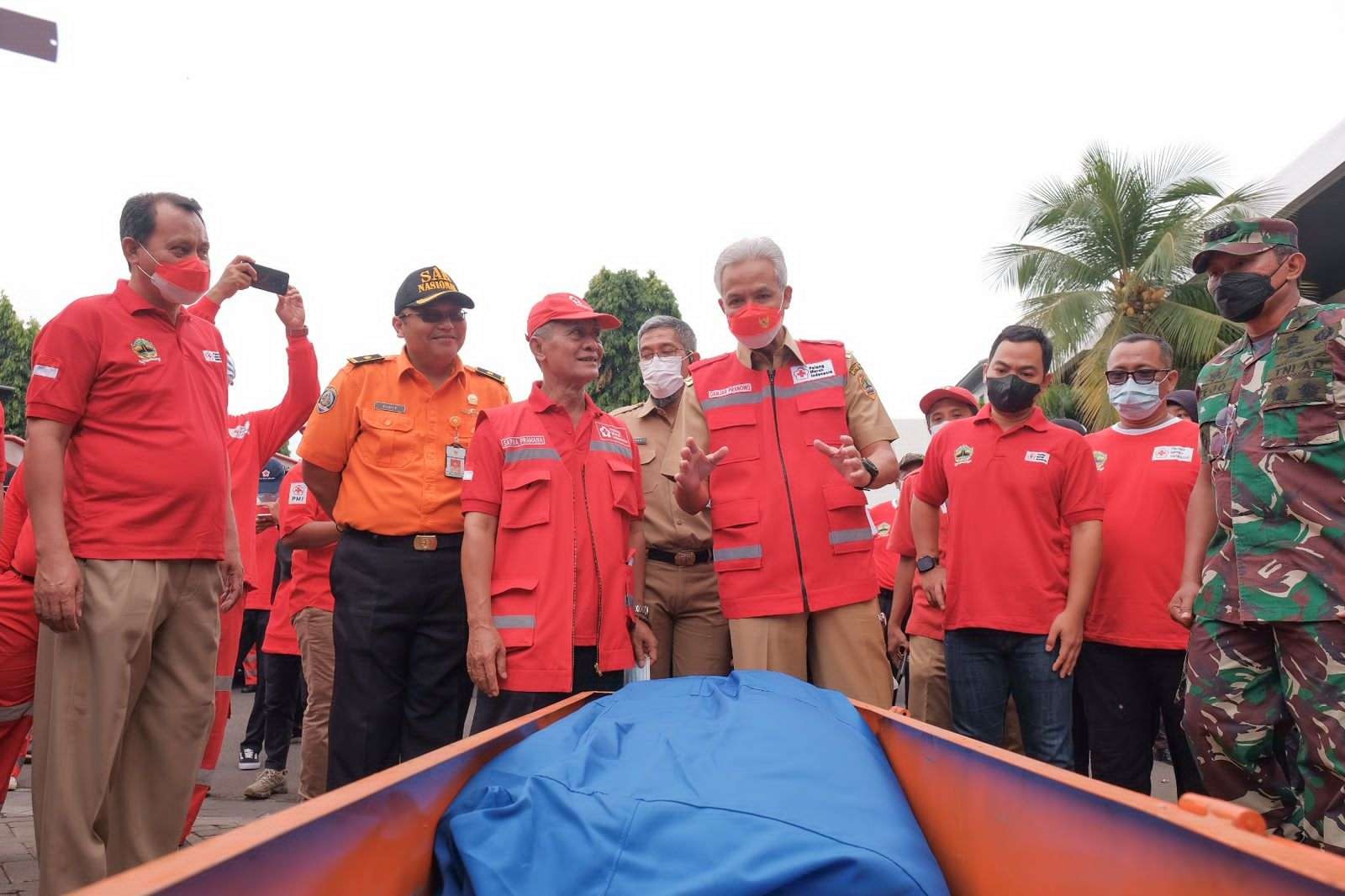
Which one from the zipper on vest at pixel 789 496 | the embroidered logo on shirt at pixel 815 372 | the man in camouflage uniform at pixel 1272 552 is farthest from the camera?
the embroidered logo on shirt at pixel 815 372

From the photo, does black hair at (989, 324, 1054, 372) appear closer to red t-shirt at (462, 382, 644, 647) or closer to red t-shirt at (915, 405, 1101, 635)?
red t-shirt at (915, 405, 1101, 635)

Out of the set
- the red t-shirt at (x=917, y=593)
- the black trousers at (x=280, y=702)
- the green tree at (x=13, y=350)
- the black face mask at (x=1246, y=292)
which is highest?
the green tree at (x=13, y=350)

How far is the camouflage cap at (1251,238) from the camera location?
3316 millimetres

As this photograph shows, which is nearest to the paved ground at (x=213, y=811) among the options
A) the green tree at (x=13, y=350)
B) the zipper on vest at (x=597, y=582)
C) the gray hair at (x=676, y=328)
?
the zipper on vest at (x=597, y=582)

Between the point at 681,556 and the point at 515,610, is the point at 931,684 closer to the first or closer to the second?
the point at 681,556

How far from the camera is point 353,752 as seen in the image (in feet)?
11.8

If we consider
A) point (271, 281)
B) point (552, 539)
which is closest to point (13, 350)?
point (271, 281)

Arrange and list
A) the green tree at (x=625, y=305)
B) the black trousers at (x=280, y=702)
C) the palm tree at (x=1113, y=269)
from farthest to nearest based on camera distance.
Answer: the green tree at (x=625, y=305)
the palm tree at (x=1113, y=269)
the black trousers at (x=280, y=702)

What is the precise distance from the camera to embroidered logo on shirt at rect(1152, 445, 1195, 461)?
4.33m

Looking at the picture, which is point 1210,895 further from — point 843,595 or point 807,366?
point 807,366

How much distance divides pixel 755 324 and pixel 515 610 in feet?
4.23

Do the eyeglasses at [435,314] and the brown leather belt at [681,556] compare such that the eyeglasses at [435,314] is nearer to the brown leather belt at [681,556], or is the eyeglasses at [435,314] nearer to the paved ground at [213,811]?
the brown leather belt at [681,556]

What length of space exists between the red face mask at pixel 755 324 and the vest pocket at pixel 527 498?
845 millimetres

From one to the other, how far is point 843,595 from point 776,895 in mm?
2071
